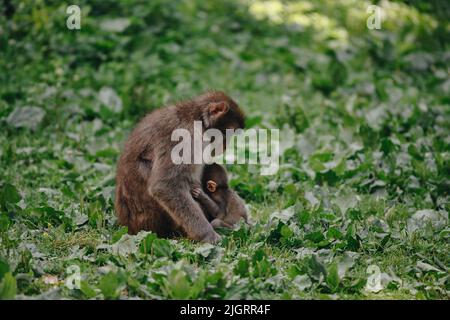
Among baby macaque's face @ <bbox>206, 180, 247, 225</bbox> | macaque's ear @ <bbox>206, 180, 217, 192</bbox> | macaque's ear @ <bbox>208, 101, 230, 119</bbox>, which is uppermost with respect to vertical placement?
macaque's ear @ <bbox>208, 101, 230, 119</bbox>

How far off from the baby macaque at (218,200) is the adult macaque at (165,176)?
0.23m

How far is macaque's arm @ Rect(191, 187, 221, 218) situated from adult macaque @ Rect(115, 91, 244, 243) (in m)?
0.08

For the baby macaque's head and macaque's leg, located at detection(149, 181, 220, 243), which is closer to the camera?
macaque's leg, located at detection(149, 181, 220, 243)

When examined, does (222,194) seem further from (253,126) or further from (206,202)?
(253,126)

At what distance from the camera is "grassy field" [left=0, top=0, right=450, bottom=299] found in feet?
18.0

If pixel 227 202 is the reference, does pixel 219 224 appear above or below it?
below

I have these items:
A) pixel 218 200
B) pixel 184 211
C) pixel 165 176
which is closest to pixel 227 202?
pixel 218 200

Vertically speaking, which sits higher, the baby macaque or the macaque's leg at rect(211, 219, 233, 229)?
the baby macaque

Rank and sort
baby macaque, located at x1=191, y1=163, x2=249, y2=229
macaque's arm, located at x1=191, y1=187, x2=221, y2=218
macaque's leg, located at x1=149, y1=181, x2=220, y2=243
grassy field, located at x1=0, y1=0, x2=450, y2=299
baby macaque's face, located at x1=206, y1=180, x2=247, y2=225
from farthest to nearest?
1. baby macaque's face, located at x1=206, y1=180, x2=247, y2=225
2. baby macaque, located at x1=191, y1=163, x2=249, y2=229
3. macaque's arm, located at x1=191, y1=187, x2=221, y2=218
4. macaque's leg, located at x1=149, y1=181, x2=220, y2=243
5. grassy field, located at x1=0, y1=0, x2=450, y2=299

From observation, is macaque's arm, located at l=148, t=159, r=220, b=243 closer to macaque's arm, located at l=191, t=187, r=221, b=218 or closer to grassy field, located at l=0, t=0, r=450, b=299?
grassy field, located at l=0, t=0, r=450, b=299

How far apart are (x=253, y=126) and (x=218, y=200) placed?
9.32ft

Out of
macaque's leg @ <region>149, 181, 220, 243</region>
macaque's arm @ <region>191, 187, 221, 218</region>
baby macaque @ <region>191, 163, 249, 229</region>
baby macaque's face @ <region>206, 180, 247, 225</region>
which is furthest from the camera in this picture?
baby macaque's face @ <region>206, 180, 247, 225</region>

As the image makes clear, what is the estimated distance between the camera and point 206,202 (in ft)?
22.0

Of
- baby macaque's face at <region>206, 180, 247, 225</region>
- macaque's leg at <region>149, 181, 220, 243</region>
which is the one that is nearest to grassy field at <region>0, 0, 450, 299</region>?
macaque's leg at <region>149, 181, 220, 243</region>
